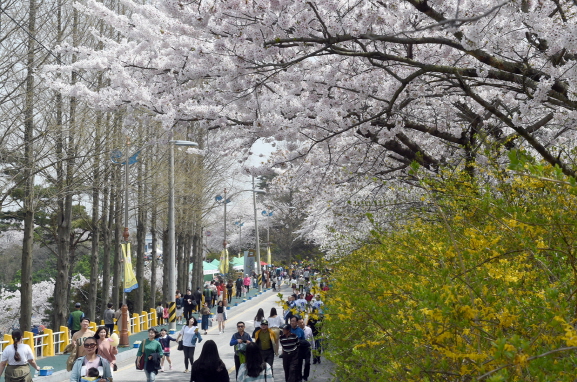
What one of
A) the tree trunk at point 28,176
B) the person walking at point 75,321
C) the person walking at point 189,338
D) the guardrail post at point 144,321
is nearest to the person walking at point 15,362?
the person walking at point 189,338

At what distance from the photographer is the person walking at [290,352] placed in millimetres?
13297

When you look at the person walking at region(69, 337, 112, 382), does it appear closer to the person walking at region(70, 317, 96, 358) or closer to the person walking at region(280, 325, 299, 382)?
the person walking at region(70, 317, 96, 358)

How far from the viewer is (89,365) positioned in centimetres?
884

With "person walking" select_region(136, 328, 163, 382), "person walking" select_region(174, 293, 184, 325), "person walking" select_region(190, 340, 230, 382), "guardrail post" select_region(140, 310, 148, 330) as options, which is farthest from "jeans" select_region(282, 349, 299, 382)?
"person walking" select_region(174, 293, 184, 325)

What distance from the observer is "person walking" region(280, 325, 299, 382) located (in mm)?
13297

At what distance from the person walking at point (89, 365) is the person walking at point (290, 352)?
4841 mm

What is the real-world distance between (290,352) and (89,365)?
527cm

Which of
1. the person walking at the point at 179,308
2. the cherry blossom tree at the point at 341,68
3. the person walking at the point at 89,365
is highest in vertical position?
the cherry blossom tree at the point at 341,68

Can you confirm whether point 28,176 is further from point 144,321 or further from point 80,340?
point 144,321

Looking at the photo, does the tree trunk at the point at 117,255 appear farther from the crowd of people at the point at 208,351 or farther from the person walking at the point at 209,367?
the person walking at the point at 209,367

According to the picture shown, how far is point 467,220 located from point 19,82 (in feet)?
49.7

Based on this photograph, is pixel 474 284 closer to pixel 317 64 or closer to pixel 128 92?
pixel 317 64

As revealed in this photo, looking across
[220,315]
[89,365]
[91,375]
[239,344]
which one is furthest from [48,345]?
[91,375]

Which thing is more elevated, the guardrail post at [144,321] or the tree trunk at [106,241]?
the tree trunk at [106,241]
